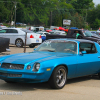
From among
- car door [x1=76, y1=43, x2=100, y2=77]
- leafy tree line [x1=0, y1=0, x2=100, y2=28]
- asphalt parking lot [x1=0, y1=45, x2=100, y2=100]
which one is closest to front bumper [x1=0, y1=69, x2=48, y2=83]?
asphalt parking lot [x1=0, y1=45, x2=100, y2=100]

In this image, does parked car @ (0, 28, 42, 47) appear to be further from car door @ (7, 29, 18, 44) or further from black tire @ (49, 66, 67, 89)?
black tire @ (49, 66, 67, 89)

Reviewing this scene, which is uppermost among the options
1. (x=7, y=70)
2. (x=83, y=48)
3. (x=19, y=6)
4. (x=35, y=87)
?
(x=19, y=6)

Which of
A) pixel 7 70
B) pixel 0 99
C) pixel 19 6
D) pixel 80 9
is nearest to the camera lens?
pixel 0 99

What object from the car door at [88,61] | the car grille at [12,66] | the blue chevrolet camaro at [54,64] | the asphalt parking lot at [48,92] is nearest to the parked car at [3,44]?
the blue chevrolet camaro at [54,64]

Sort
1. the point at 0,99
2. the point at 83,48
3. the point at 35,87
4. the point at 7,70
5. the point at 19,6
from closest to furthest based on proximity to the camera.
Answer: the point at 0,99 < the point at 7,70 < the point at 35,87 < the point at 83,48 < the point at 19,6

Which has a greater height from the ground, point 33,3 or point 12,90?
point 33,3

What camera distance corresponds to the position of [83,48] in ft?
26.0

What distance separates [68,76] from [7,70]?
1.73 m

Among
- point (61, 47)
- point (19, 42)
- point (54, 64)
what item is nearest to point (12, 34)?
point (19, 42)

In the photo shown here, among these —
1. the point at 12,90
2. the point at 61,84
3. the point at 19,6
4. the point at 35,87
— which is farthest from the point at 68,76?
the point at 19,6

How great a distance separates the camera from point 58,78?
6.60 metres

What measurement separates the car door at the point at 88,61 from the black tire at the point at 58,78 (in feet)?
2.14

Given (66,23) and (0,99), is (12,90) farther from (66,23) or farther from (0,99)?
(66,23)

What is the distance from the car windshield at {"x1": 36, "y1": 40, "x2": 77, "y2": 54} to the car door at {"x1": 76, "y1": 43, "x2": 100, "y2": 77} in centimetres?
29
